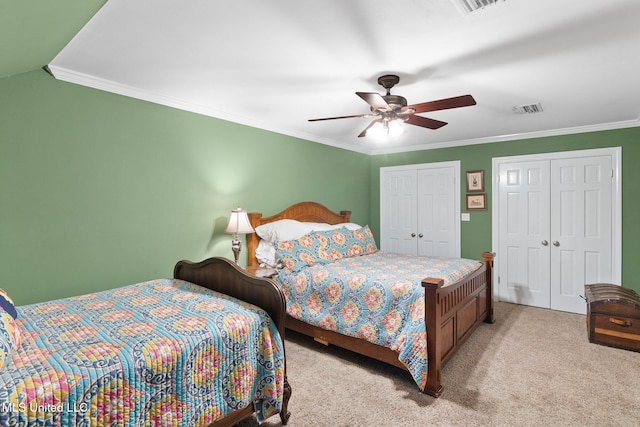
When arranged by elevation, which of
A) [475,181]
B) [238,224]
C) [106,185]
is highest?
[475,181]

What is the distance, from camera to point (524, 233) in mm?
4469

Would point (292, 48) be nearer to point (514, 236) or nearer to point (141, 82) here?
point (141, 82)

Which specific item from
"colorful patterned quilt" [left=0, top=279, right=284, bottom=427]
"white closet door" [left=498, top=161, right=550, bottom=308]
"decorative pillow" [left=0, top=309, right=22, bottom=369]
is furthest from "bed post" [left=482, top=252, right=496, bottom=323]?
"decorative pillow" [left=0, top=309, right=22, bottom=369]

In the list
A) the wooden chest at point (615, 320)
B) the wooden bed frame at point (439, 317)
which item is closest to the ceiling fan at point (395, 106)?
the wooden bed frame at point (439, 317)

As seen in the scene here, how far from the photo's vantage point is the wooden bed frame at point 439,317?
92.0 inches

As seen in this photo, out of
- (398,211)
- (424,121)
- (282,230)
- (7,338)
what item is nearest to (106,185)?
(7,338)

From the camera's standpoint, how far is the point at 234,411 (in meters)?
1.69

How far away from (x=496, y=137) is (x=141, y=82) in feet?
14.4

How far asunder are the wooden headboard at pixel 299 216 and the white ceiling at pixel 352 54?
1.23m

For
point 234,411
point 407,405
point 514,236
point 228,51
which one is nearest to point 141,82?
point 228,51

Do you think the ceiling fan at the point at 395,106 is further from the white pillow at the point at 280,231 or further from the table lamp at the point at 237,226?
the white pillow at the point at 280,231

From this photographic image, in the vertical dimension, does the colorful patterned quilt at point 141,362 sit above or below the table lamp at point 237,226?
below

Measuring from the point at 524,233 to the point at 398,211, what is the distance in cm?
184

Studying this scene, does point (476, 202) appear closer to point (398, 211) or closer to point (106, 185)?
point (398, 211)
